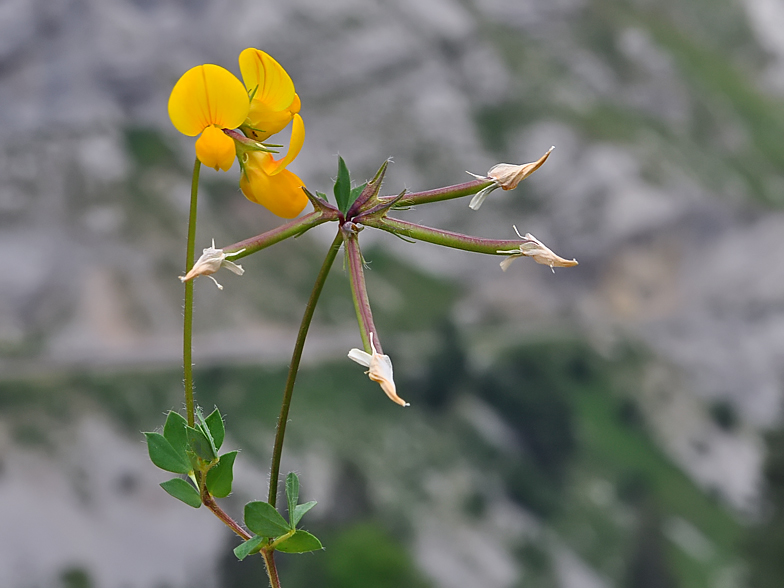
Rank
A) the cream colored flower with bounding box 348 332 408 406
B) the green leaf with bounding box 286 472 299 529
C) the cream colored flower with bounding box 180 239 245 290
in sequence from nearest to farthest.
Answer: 1. the cream colored flower with bounding box 348 332 408 406
2. the cream colored flower with bounding box 180 239 245 290
3. the green leaf with bounding box 286 472 299 529

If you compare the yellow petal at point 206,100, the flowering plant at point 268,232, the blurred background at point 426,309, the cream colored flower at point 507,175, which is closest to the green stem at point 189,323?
the flowering plant at point 268,232

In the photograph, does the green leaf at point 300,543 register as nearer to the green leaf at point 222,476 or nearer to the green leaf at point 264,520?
the green leaf at point 264,520

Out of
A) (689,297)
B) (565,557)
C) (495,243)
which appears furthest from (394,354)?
(495,243)

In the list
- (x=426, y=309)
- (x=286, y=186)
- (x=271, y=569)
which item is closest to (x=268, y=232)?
(x=286, y=186)

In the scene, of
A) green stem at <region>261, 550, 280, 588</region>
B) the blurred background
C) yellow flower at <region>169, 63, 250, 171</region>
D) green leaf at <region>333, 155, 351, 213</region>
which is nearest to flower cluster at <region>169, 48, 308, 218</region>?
yellow flower at <region>169, 63, 250, 171</region>

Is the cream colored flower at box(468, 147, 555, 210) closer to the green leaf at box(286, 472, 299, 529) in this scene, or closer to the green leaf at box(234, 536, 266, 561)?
the green leaf at box(286, 472, 299, 529)

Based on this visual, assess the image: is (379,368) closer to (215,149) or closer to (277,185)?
(277,185)

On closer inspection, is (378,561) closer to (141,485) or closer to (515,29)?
(141,485)
